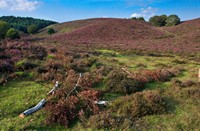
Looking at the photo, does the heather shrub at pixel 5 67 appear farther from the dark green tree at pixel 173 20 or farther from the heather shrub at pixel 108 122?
the dark green tree at pixel 173 20

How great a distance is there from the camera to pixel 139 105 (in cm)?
809

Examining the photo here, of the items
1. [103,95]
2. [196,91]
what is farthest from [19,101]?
[196,91]

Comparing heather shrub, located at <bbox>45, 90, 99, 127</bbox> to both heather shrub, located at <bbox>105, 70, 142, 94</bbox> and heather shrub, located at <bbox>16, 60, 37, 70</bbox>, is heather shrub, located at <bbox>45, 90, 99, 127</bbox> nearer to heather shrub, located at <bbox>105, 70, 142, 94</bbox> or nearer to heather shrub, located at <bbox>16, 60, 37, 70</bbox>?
heather shrub, located at <bbox>105, 70, 142, 94</bbox>

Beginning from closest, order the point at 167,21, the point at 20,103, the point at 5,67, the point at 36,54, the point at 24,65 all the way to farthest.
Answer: the point at 20,103 → the point at 5,67 → the point at 24,65 → the point at 36,54 → the point at 167,21

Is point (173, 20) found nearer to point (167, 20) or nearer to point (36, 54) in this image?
point (167, 20)

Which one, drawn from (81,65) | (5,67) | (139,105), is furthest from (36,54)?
(139,105)

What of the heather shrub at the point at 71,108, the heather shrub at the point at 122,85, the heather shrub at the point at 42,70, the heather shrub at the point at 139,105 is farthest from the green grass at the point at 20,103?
the heather shrub at the point at 122,85

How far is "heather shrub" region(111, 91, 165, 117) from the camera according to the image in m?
7.95

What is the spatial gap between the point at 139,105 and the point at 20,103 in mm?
4944

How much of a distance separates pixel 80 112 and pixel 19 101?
302 centimetres

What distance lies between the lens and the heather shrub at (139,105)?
7945mm

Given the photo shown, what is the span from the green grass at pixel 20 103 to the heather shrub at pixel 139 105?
95.7 inches

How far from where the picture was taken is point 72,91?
9.78m

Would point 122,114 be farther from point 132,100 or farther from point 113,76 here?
point 113,76
